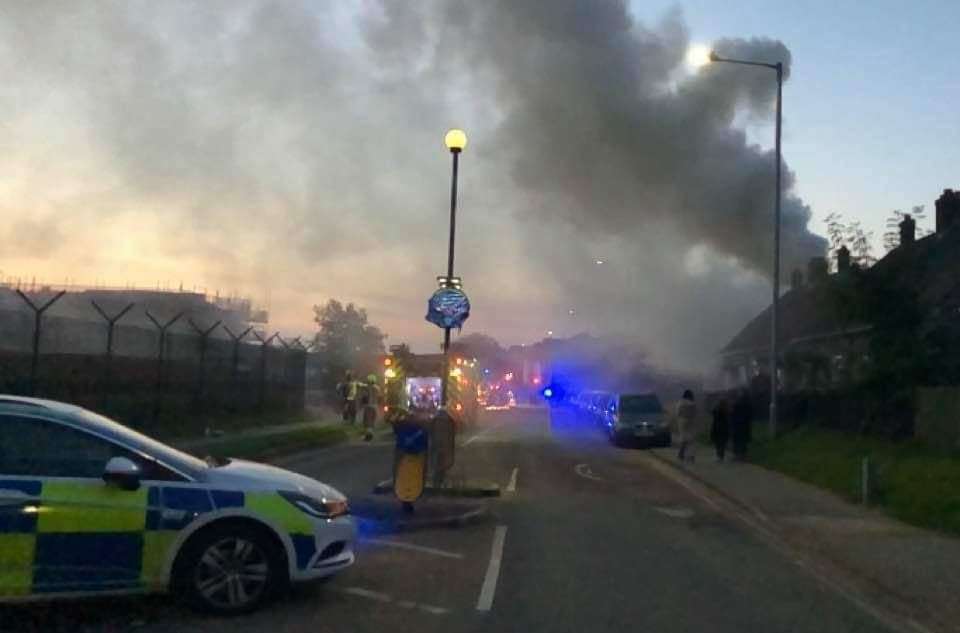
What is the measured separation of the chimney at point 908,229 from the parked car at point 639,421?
8.40 meters

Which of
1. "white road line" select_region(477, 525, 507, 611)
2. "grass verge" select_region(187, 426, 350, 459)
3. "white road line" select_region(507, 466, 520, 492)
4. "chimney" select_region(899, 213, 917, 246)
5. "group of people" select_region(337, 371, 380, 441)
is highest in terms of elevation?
"chimney" select_region(899, 213, 917, 246)

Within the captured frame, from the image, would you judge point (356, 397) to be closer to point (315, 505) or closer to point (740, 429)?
point (740, 429)

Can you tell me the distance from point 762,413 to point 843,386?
714 centimetres

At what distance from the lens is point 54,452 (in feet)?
28.0

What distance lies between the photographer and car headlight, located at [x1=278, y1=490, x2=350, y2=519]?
9.09m

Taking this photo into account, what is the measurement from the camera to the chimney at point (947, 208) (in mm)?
39334

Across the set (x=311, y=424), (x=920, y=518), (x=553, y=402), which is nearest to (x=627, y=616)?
(x=920, y=518)

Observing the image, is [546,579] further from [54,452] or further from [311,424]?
[311,424]

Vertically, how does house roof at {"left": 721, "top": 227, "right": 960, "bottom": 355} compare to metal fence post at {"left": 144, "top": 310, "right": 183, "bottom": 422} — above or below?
above

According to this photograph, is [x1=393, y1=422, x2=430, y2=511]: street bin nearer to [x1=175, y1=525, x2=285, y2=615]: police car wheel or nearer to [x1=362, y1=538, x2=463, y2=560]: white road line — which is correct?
[x1=362, y1=538, x2=463, y2=560]: white road line

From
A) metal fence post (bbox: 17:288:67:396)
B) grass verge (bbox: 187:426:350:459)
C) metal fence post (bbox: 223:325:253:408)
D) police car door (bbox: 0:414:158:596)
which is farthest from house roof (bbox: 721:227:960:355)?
police car door (bbox: 0:414:158:596)

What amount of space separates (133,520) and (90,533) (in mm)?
287

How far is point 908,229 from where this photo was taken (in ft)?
102

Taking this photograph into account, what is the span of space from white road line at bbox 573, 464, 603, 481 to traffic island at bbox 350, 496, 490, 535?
22.0 feet
